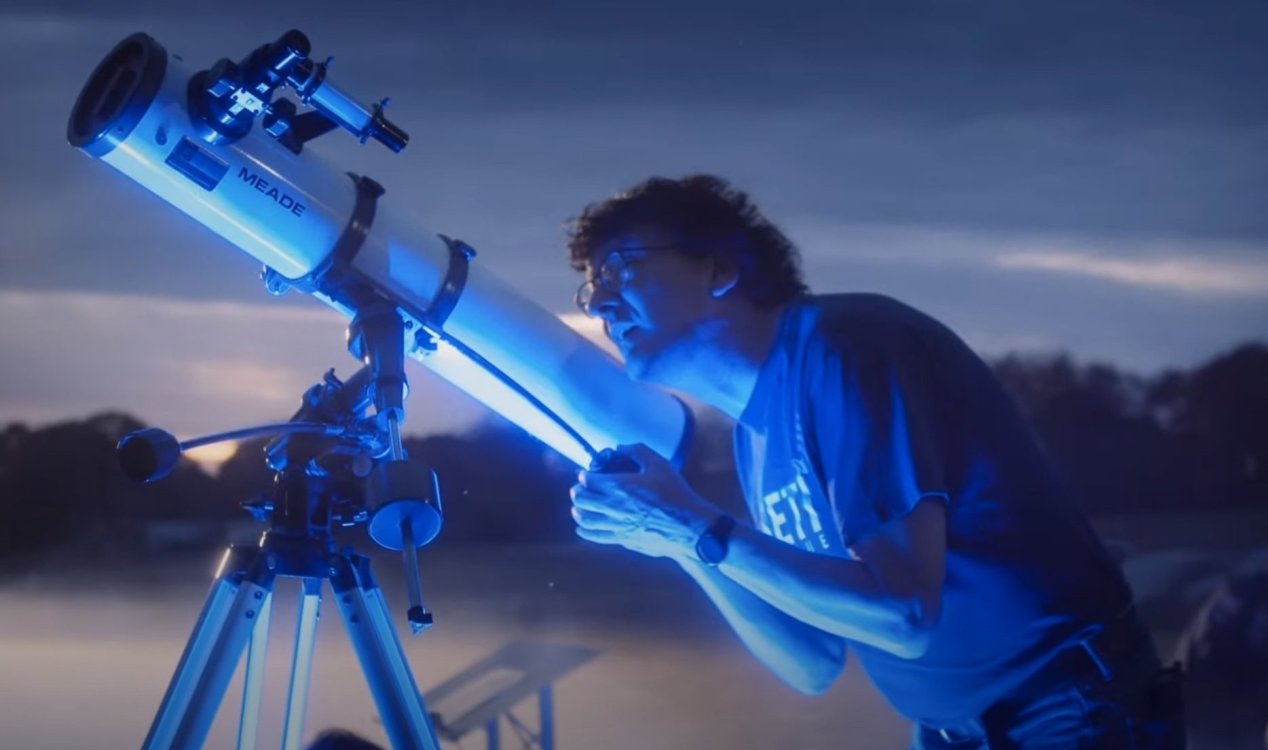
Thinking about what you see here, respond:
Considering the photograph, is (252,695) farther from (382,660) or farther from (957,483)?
(957,483)

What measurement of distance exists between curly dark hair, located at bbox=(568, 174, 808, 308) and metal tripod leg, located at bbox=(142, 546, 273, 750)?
800mm

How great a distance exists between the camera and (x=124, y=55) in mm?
1505

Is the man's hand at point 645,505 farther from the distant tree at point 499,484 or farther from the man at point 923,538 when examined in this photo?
the distant tree at point 499,484

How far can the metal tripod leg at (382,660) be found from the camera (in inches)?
56.0

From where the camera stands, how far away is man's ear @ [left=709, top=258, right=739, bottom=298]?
5.87 feet

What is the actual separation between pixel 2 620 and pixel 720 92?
2.10 meters

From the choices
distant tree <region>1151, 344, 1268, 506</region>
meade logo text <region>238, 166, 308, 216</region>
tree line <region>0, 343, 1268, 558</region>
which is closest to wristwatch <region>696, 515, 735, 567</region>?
meade logo text <region>238, 166, 308, 216</region>

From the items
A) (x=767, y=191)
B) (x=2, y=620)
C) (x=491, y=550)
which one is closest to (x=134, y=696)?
(x=2, y=620)

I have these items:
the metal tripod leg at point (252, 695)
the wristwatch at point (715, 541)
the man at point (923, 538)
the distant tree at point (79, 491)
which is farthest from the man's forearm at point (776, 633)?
the distant tree at point (79, 491)

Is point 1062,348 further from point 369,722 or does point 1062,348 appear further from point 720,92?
point 369,722

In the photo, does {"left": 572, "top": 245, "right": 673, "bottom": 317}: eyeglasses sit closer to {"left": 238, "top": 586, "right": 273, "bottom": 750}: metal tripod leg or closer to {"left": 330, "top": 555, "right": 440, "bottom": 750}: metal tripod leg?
{"left": 330, "top": 555, "right": 440, "bottom": 750}: metal tripod leg

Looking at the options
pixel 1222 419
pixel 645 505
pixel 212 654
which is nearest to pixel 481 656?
pixel 212 654

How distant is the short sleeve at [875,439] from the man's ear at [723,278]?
0.44 m

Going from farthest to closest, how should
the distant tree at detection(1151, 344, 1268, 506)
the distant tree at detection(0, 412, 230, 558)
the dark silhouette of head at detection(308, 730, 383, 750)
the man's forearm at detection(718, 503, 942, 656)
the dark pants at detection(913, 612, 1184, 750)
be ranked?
the distant tree at detection(0, 412, 230, 558) < the distant tree at detection(1151, 344, 1268, 506) < the dark silhouette of head at detection(308, 730, 383, 750) < the dark pants at detection(913, 612, 1184, 750) < the man's forearm at detection(718, 503, 942, 656)
